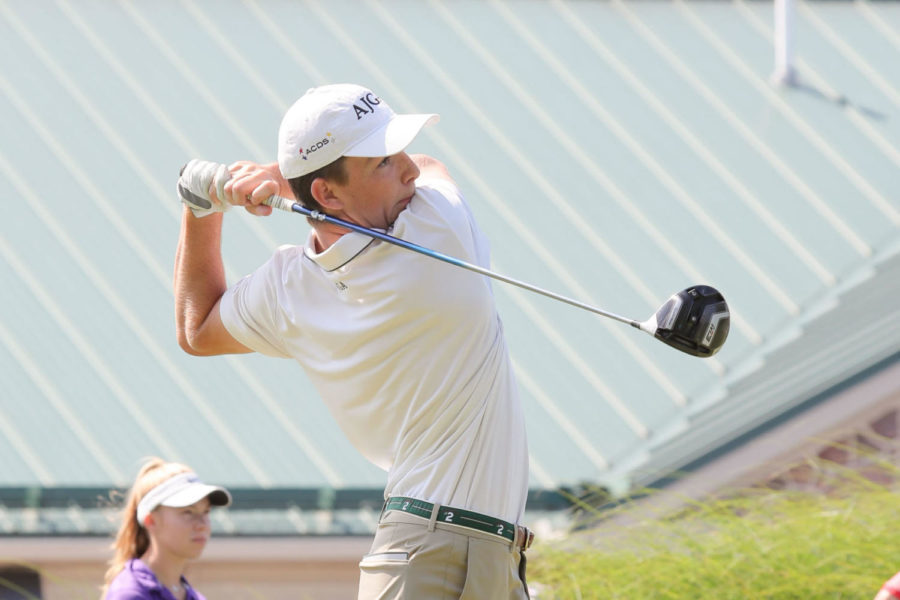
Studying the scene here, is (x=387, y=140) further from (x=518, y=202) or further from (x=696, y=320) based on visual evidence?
(x=518, y=202)

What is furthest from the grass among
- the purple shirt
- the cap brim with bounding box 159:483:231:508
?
the purple shirt

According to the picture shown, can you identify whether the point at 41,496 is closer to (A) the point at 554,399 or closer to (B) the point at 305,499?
(B) the point at 305,499

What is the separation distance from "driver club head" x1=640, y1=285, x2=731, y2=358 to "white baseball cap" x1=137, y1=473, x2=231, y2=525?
96.1 inches

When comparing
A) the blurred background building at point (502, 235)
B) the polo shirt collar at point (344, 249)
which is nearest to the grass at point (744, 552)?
the blurred background building at point (502, 235)

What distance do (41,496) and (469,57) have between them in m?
5.52

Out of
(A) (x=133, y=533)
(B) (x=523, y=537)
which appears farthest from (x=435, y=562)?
(A) (x=133, y=533)

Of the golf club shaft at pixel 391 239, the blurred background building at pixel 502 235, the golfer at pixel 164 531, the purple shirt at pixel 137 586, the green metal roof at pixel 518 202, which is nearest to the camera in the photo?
the golf club shaft at pixel 391 239

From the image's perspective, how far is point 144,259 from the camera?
9609mm

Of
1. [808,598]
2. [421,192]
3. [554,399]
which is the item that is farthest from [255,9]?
[421,192]

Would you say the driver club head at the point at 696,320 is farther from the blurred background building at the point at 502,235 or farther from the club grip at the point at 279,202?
the blurred background building at the point at 502,235

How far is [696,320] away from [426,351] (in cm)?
63

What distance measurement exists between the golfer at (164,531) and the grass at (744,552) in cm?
141

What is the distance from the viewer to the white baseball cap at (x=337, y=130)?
3229mm

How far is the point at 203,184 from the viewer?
342 centimetres
